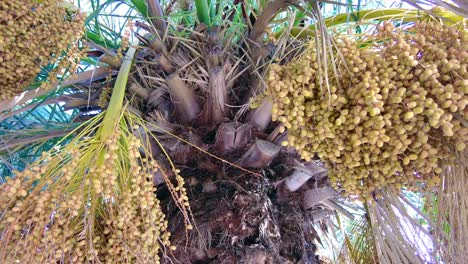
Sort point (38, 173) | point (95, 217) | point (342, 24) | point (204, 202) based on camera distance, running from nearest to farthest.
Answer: point (38, 173), point (95, 217), point (204, 202), point (342, 24)

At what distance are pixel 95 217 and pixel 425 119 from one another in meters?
0.87

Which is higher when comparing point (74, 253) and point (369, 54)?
point (369, 54)

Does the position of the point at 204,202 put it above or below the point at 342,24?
below

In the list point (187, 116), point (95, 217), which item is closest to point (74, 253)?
point (95, 217)

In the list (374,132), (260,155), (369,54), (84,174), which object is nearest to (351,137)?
(374,132)

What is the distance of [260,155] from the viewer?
1.46 meters

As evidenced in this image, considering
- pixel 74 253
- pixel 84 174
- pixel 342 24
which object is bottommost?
pixel 74 253

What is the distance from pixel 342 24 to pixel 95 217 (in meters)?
1.06

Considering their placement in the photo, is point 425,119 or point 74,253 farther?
point 74,253

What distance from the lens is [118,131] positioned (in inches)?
45.5

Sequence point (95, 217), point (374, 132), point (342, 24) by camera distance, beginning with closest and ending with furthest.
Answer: point (374, 132), point (95, 217), point (342, 24)

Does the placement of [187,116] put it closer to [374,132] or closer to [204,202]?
[204,202]

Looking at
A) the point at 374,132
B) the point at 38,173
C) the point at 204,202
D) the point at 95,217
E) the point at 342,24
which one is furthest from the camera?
the point at 342,24

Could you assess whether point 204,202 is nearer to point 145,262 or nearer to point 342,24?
point 145,262
